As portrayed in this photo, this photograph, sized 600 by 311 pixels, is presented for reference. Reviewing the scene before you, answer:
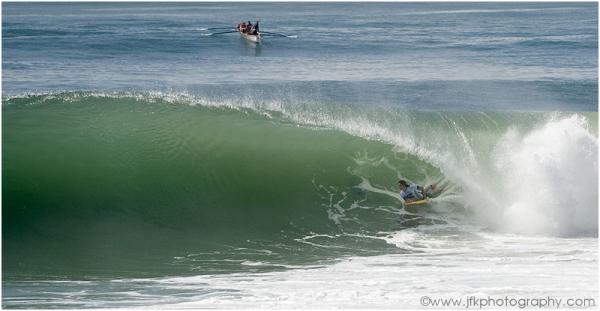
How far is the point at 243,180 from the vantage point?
576 inches

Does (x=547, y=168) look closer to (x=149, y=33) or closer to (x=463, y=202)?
(x=463, y=202)

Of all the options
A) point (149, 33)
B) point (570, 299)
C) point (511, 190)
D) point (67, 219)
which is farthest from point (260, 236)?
point (149, 33)

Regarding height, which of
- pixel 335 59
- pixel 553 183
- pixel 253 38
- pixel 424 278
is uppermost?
pixel 253 38

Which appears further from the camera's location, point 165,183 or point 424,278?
point 165,183

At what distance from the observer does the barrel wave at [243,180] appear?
11.8 m

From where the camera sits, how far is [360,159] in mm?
15422

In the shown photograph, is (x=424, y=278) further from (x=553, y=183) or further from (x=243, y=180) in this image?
(x=243, y=180)

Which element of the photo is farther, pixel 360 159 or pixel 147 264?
pixel 360 159

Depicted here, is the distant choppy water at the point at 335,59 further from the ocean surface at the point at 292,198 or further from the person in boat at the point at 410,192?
the person in boat at the point at 410,192

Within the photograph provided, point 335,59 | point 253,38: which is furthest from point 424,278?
point 253,38

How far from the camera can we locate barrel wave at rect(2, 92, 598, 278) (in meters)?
11.8

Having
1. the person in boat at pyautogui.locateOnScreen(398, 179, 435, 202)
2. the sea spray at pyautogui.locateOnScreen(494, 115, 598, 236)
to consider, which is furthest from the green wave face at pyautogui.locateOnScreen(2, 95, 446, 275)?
the sea spray at pyautogui.locateOnScreen(494, 115, 598, 236)

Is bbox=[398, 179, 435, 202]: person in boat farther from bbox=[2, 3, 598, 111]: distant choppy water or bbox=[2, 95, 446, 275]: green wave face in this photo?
bbox=[2, 3, 598, 111]: distant choppy water

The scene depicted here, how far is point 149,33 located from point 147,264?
3369 cm
